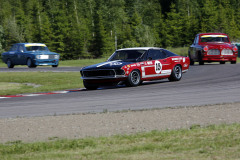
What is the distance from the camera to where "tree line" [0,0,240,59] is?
80250mm

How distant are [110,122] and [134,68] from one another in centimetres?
653

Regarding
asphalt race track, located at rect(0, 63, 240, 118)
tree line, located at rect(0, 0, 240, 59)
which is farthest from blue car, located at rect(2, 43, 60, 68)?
tree line, located at rect(0, 0, 240, 59)

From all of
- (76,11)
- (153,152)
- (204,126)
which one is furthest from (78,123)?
(76,11)

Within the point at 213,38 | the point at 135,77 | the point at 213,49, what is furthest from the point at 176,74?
the point at 213,38

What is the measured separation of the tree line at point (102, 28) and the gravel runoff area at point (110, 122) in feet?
195

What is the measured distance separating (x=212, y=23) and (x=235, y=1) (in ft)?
126

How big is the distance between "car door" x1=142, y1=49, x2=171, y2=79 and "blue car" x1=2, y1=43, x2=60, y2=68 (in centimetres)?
1286

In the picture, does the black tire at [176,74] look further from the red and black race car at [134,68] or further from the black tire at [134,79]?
the black tire at [134,79]

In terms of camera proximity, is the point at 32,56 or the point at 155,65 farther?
the point at 32,56

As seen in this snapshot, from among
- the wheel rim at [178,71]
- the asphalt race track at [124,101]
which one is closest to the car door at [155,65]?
the wheel rim at [178,71]

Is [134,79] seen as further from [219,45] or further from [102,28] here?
[102,28]

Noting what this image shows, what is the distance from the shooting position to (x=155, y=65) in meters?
14.9

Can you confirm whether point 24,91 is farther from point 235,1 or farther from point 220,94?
point 235,1

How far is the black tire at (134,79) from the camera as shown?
1388cm
